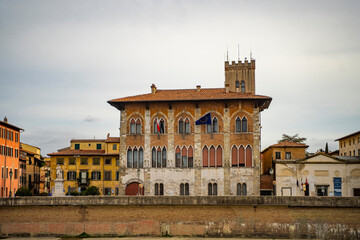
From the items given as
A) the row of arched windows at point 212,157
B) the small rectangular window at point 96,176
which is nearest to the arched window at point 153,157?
the row of arched windows at point 212,157

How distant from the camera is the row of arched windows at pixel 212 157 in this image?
4362cm

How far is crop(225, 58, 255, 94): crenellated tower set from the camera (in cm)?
7306

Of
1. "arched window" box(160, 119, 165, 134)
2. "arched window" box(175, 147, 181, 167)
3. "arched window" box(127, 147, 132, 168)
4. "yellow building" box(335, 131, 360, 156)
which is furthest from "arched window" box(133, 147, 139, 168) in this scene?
"yellow building" box(335, 131, 360, 156)

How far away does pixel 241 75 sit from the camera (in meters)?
73.5

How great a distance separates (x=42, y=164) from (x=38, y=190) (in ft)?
23.7

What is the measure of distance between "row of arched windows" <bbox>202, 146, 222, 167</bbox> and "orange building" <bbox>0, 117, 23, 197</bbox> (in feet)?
76.2

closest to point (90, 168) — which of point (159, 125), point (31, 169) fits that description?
point (31, 169)

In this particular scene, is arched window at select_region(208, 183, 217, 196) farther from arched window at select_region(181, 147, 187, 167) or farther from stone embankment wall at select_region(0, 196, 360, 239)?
stone embankment wall at select_region(0, 196, 360, 239)

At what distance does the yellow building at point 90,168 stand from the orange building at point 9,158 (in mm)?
4294

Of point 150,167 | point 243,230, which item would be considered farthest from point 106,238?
point 150,167

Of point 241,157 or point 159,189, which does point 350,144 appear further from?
point 159,189

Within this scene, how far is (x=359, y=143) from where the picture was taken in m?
63.5

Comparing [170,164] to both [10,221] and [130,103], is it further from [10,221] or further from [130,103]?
[10,221]

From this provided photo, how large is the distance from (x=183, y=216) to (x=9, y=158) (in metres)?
31.4
